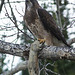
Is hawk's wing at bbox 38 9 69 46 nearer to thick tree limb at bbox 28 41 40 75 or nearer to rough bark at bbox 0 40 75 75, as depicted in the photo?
rough bark at bbox 0 40 75 75

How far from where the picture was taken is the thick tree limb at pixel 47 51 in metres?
3.66

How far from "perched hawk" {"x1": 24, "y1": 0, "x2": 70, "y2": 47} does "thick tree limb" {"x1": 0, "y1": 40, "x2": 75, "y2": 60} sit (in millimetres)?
971

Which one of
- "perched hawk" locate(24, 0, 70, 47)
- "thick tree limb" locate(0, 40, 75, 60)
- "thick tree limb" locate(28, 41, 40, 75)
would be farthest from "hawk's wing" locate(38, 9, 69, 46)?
"thick tree limb" locate(28, 41, 40, 75)

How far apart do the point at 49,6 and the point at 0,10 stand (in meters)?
1.31

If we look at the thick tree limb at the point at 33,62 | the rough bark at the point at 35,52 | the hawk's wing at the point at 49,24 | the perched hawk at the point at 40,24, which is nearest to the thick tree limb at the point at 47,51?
the rough bark at the point at 35,52

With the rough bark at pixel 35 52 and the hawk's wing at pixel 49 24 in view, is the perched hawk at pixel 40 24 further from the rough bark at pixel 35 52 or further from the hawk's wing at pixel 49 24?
the rough bark at pixel 35 52

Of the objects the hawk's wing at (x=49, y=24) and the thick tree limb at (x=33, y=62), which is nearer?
the thick tree limb at (x=33, y=62)

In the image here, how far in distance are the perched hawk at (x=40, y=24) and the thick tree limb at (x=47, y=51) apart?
971 mm

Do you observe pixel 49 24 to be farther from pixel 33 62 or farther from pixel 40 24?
pixel 33 62

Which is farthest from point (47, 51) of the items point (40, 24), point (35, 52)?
point (40, 24)

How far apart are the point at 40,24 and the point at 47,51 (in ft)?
3.91

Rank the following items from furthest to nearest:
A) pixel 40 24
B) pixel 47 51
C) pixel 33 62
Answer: pixel 40 24 < pixel 47 51 < pixel 33 62

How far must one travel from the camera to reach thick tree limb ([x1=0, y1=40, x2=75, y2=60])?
3656mm

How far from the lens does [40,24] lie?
499cm
